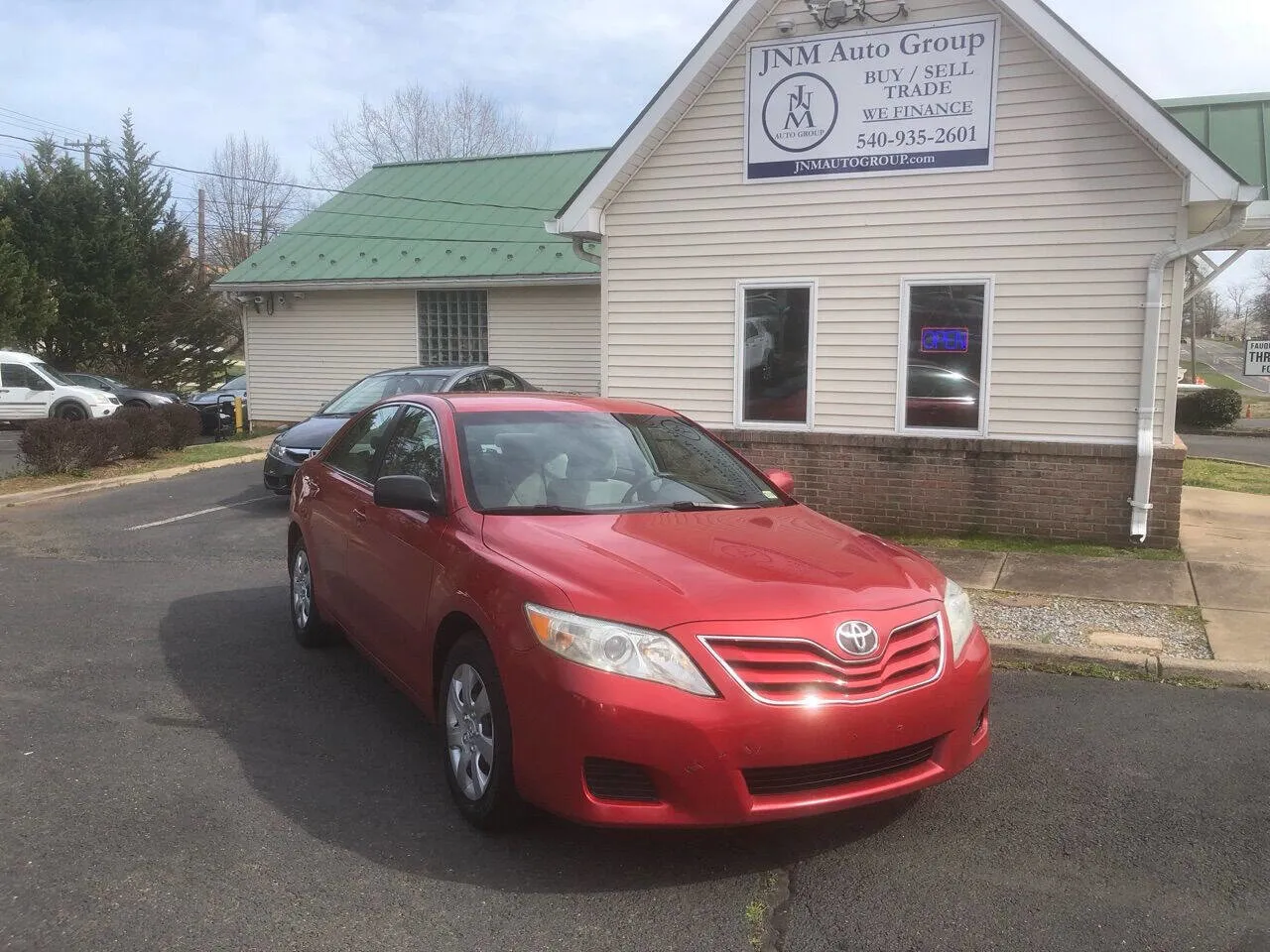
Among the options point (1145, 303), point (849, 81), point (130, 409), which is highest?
point (849, 81)

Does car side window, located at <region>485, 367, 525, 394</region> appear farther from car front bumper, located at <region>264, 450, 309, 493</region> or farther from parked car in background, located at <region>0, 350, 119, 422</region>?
parked car in background, located at <region>0, 350, 119, 422</region>

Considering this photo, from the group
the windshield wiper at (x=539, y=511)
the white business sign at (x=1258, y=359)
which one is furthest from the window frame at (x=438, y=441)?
the white business sign at (x=1258, y=359)

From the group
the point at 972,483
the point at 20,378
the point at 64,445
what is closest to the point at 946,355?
the point at 972,483

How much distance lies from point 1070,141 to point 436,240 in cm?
1295

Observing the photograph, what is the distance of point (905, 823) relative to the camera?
12.4ft

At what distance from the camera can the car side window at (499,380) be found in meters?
12.3

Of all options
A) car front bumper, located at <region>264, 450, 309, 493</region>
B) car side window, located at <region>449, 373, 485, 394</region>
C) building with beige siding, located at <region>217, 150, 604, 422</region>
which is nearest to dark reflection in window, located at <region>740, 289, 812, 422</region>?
car side window, located at <region>449, 373, 485, 394</region>

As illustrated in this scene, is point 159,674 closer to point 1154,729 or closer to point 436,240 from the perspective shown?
point 1154,729

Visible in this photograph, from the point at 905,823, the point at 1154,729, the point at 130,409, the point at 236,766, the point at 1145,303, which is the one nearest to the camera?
the point at 905,823

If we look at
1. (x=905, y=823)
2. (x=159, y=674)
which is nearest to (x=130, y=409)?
(x=159, y=674)

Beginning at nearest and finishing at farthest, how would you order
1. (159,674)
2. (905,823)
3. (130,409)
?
(905,823) → (159,674) → (130,409)

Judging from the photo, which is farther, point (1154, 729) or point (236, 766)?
point (1154, 729)

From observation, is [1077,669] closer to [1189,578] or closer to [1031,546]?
[1189,578]

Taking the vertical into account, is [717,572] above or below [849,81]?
below
